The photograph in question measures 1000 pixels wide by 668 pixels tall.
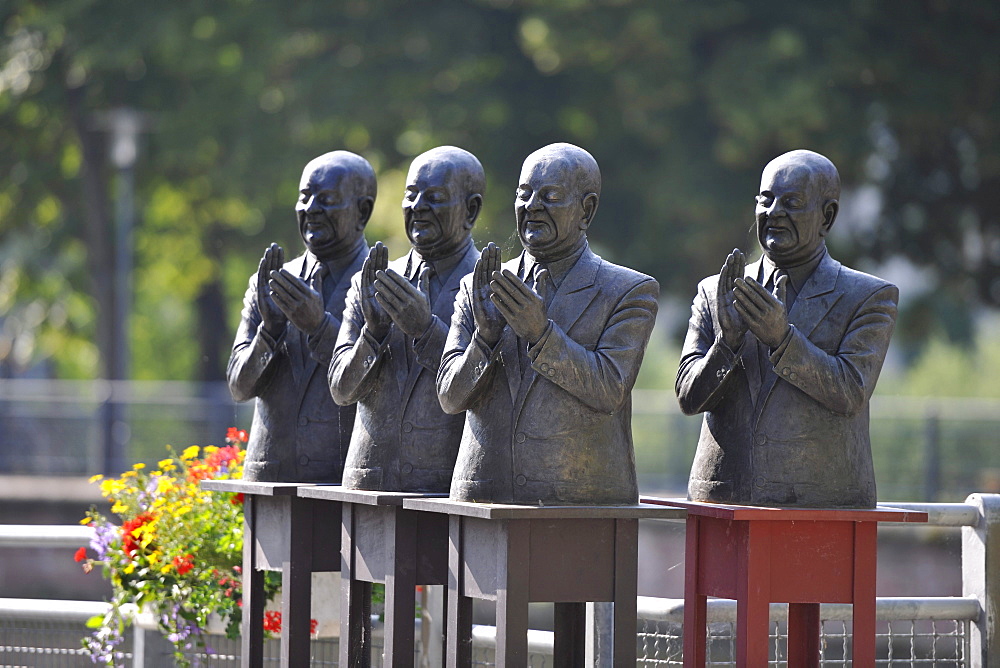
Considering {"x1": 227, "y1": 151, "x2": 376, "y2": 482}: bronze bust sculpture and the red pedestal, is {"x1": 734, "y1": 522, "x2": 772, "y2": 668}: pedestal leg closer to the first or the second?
the red pedestal

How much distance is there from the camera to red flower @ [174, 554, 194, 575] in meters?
8.58

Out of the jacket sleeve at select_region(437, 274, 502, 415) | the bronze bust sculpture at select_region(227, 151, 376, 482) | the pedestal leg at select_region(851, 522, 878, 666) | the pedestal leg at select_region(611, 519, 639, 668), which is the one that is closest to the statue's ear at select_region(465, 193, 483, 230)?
the jacket sleeve at select_region(437, 274, 502, 415)

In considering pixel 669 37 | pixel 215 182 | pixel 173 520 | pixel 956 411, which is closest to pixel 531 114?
pixel 669 37

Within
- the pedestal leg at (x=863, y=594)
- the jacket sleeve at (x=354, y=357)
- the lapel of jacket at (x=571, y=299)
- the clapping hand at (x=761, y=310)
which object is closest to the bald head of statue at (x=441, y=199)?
the jacket sleeve at (x=354, y=357)

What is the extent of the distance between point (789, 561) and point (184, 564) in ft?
10.9

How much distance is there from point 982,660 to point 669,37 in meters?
11.6

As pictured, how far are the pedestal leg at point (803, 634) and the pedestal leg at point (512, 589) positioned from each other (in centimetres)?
148

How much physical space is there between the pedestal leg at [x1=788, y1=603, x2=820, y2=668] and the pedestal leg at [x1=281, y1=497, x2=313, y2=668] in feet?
7.03

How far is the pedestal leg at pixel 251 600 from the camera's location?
8.02 m

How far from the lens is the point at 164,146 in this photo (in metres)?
21.5

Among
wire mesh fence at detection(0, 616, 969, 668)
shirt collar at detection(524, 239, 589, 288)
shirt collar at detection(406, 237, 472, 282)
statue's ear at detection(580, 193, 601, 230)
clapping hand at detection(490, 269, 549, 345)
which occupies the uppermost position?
statue's ear at detection(580, 193, 601, 230)

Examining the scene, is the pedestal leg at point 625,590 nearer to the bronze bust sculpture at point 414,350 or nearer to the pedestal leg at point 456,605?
the pedestal leg at point 456,605

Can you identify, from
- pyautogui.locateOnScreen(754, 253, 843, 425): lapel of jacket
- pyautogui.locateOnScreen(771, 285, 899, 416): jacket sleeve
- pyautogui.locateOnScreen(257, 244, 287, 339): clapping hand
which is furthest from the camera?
pyautogui.locateOnScreen(257, 244, 287, 339): clapping hand

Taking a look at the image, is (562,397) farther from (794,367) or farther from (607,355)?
(794,367)
